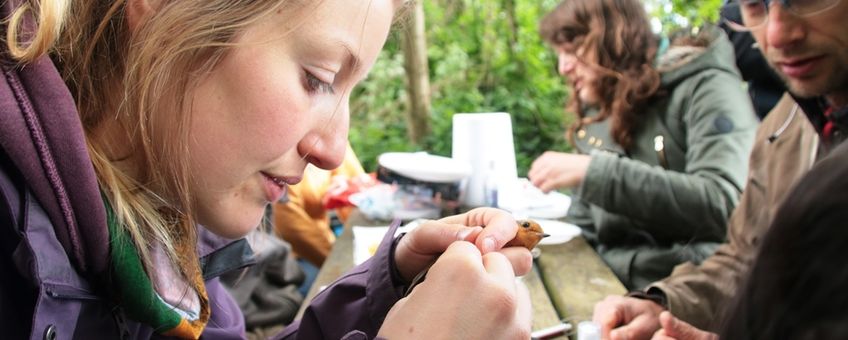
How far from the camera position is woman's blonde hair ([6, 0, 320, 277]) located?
97cm

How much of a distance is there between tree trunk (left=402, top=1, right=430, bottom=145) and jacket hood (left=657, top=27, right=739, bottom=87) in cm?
393

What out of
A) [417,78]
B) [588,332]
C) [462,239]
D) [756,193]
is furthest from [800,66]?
[417,78]

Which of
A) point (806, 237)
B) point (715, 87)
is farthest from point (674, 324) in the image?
point (715, 87)

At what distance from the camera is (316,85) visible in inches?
41.3

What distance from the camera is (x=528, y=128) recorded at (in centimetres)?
800

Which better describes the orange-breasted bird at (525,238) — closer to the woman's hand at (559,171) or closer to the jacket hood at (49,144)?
the jacket hood at (49,144)

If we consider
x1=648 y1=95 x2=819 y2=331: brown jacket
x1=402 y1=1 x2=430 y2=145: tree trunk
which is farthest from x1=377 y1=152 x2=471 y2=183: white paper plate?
x1=402 y1=1 x2=430 y2=145: tree trunk

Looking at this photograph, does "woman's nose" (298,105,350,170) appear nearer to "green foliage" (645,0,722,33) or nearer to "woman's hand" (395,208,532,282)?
"woman's hand" (395,208,532,282)

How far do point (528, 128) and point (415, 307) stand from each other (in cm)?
726

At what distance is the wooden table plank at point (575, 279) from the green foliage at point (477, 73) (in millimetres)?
5946

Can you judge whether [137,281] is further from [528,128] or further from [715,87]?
[528,128]

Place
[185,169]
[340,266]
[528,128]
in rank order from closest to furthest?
1. [185,169]
2. [340,266]
3. [528,128]

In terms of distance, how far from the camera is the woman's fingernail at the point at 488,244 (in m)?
1.04

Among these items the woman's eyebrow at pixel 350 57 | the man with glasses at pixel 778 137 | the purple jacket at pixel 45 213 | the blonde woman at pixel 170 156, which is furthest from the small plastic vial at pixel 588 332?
the woman's eyebrow at pixel 350 57
